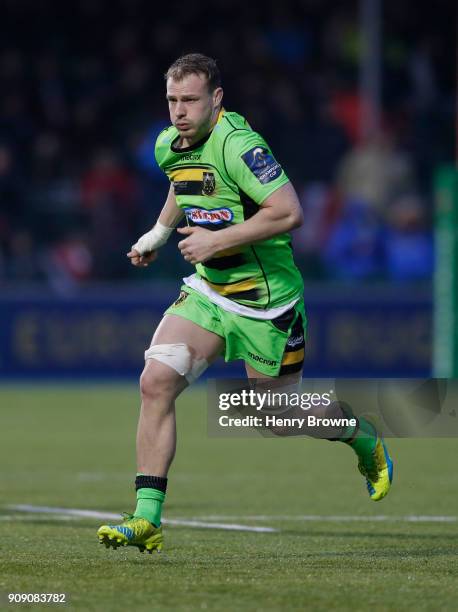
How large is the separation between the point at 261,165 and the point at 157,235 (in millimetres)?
884

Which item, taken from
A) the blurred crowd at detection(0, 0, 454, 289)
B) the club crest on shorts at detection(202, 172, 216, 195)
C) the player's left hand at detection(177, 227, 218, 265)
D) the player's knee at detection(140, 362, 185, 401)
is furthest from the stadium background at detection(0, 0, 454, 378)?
the player's left hand at detection(177, 227, 218, 265)

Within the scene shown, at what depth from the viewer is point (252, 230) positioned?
6.23m

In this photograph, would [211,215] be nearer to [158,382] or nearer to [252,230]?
[252,230]

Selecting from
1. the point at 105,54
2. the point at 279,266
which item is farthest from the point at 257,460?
the point at 105,54

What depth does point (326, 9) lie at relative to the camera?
891 inches

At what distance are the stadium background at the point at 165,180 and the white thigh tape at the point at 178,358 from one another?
1160cm

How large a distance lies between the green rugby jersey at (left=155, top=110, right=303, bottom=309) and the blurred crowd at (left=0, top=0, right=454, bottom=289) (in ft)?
37.5

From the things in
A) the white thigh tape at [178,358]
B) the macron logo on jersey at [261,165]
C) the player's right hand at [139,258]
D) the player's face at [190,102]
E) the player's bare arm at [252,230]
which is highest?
the player's face at [190,102]

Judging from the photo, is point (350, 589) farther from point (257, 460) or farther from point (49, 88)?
point (49, 88)

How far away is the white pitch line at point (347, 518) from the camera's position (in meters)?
7.96

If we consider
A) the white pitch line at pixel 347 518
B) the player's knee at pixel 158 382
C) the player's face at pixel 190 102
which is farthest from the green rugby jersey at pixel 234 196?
the white pitch line at pixel 347 518

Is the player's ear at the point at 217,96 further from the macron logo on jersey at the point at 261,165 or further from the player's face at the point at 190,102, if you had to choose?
the macron logo on jersey at the point at 261,165

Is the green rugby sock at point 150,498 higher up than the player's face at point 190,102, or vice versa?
the player's face at point 190,102

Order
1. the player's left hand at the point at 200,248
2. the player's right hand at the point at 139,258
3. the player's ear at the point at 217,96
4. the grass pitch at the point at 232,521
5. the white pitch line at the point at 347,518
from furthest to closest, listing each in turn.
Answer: the white pitch line at the point at 347,518, the player's right hand at the point at 139,258, the player's ear at the point at 217,96, the player's left hand at the point at 200,248, the grass pitch at the point at 232,521
